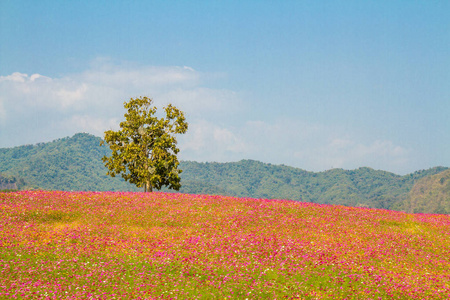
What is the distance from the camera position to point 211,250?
30984 mm

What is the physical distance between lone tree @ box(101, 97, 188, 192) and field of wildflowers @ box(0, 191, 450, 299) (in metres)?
11.0

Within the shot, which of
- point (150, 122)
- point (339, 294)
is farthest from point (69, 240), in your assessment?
point (150, 122)

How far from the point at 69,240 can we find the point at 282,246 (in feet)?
52.2

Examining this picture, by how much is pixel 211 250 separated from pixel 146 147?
29906 mm

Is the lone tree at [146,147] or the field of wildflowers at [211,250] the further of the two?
the lone tree at [146,147]

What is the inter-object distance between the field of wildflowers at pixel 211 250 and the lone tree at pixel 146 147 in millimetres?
11011

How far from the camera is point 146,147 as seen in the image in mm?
58312

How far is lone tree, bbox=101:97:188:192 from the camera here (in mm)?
56406

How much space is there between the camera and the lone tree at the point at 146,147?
185 ft

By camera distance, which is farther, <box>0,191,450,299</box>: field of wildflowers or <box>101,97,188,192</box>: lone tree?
<box>101,97,188,192</box>: lone tree

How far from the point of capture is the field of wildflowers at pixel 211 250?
82.9ft

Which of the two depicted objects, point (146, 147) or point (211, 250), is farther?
point (146, 147)

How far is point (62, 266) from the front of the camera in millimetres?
28141

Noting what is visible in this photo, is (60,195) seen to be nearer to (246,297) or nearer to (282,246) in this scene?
(282,246)
